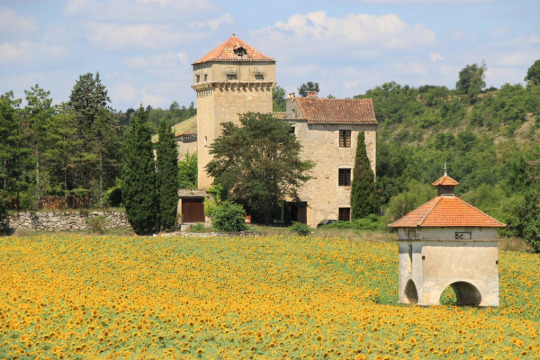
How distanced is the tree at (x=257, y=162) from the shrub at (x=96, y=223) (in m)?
7.35

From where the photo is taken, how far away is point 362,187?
204 feet

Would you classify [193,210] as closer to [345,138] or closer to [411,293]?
[345,138]

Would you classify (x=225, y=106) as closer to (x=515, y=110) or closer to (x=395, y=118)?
(x=515, y=110)

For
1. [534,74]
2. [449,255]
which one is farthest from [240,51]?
[534,74]

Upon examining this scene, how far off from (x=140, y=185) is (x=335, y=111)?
16.2 metres

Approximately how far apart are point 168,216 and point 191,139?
63.0 feet

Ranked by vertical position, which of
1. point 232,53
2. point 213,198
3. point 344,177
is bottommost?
point 213,198

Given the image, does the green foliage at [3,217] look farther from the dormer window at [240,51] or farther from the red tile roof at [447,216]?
the red tile roof at [447,216]

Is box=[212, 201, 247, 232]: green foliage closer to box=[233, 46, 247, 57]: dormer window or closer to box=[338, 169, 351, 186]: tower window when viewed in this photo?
box=[338, 169, 351, 186]: tower window

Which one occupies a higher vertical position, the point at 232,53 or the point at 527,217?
the point at 232,53

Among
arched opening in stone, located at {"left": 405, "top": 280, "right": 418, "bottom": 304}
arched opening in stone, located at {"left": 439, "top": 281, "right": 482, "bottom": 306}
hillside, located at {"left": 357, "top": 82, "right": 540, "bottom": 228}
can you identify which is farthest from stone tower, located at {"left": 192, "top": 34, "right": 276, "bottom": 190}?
arched opening in stone, located at {"left": 439, "top": 281, "right": 482, "bottom": 306}

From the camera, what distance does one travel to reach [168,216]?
2195 inches

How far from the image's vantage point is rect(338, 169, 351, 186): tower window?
63938 mm

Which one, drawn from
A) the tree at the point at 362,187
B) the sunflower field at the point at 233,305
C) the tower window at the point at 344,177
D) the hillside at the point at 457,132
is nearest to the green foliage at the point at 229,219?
the sunflower field at the point at 233,305
